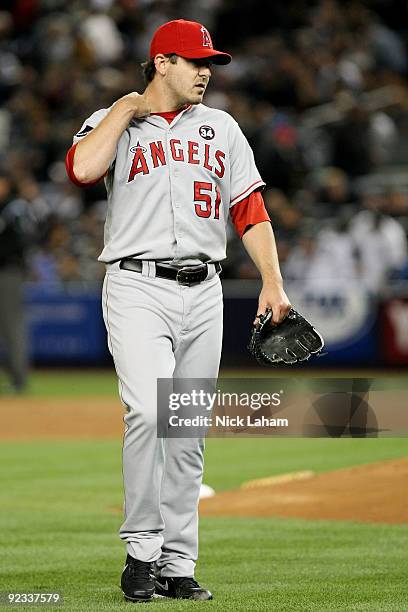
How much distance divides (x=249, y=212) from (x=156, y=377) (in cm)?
80

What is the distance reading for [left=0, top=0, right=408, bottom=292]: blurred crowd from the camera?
18.0m

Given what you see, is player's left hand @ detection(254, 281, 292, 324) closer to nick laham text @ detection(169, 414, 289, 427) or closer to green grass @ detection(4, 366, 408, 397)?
nick laham text @ detection(169, 414, 289, 427)

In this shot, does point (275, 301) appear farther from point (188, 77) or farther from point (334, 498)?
point (334, 498)

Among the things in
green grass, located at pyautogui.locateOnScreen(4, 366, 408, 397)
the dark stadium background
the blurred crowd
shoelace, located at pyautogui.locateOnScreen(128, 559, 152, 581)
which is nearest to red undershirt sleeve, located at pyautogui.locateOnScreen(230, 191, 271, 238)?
shoelace, located at pyautogui.locateOnScreen(128, 559, 152, 581)

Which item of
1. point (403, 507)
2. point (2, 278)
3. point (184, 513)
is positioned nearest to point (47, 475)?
point (403, 507)

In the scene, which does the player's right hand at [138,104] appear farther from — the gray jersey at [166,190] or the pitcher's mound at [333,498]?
the pitcher's mound at [333,498]

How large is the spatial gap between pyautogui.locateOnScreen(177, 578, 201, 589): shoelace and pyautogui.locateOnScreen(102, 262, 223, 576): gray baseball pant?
3cm

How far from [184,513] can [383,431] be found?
878mm

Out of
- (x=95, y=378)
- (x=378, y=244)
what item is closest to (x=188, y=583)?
(x=378, y=244)

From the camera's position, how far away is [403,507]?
773 centimetres

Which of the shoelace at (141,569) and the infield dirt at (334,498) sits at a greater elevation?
the shoelace at (141,569)

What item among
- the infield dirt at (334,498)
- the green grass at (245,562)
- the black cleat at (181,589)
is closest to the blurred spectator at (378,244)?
the infield dirt at (334,498)

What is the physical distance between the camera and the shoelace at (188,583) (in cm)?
515

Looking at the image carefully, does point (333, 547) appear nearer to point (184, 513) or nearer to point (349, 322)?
point (184, 513)
